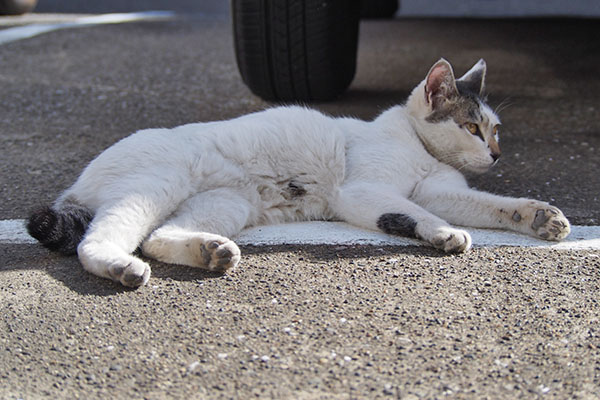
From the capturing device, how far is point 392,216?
9.85ft

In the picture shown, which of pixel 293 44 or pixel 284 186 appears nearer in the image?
pixel 284 186

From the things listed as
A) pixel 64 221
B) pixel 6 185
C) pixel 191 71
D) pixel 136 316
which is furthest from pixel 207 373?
pixel 191 71

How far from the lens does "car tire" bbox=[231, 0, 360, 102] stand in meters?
4.67

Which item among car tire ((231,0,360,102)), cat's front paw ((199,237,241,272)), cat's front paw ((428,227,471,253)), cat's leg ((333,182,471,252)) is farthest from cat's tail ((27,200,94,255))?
car tire ((231,0,360,102))

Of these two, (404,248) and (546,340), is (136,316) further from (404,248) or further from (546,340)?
(546,340)

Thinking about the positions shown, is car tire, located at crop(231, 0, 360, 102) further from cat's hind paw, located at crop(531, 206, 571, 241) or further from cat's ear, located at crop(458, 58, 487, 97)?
cat's hind paw, located at crop(531, 206, 571, 241)

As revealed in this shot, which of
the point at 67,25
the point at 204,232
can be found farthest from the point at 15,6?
the point at 204,232

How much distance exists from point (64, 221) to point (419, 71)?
15.7 feet

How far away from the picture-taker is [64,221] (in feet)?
8.92

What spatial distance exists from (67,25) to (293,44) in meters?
5.26

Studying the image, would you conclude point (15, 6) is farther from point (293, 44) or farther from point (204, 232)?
point (204, 232)

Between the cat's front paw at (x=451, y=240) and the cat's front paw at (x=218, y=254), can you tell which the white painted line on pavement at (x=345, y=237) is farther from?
the cat's front paw at (x=218, y=254)

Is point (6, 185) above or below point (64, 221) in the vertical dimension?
below

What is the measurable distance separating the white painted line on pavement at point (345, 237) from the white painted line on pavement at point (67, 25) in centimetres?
546
